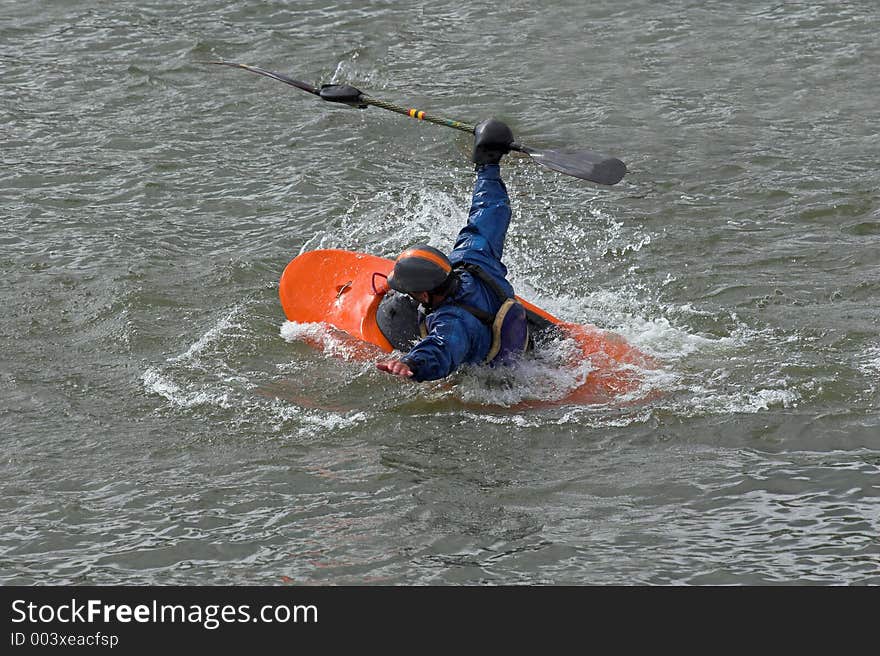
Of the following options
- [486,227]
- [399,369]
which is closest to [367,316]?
[486,227]

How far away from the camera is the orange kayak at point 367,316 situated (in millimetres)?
6539

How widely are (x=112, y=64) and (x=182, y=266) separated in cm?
441

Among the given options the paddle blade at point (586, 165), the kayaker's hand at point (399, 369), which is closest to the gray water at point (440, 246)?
the kayaker's hand at point (399, 369)

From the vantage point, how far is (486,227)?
6.73m

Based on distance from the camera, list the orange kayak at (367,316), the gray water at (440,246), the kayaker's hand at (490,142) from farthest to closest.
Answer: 1. the kayaker's hand at (490,142)
2. the orange kayak at (367,316)
3. the gray water at (440,246)

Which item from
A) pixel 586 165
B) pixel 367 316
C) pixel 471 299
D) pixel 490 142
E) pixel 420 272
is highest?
pixel 490 142

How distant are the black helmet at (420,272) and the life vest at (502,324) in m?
0.28

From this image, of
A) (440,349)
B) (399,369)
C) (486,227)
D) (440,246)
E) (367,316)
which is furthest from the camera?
(440,246)

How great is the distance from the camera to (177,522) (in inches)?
211

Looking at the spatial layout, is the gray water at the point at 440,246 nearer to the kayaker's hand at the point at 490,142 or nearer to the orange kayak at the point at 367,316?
the orange kayak at the point at 367,316

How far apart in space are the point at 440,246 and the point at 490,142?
1.85m

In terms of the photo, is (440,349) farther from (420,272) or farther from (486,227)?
(486,227)
